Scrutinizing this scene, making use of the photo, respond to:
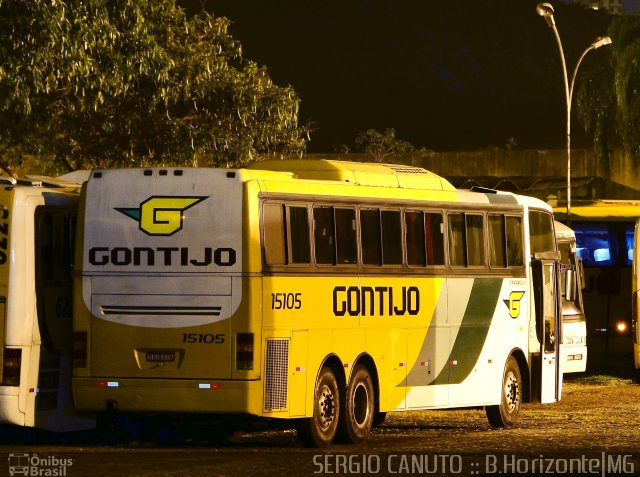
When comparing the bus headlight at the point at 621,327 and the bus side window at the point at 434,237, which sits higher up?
the bus side window at the point at 434,237

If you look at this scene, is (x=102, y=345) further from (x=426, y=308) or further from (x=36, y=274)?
(x=426, y=308)

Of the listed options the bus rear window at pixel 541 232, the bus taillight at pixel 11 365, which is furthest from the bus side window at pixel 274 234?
the bus rear window at pixel 541 232

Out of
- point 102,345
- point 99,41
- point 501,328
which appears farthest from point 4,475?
point 99,41

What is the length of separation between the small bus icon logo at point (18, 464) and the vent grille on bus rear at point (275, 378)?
2.40m

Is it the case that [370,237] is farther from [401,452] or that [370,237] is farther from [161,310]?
[401,452]

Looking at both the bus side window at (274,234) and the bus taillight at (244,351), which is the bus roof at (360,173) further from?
the bus taillight at (244,351)

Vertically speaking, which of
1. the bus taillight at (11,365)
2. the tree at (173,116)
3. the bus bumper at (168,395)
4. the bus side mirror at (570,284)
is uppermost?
the tree at (173,116)

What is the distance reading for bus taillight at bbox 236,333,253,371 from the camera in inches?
671

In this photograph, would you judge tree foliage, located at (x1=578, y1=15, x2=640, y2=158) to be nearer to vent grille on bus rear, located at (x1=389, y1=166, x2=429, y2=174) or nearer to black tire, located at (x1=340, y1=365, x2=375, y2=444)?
vent grille on bus rear, located at (x1=389, y1=166, x2=429, y2=174)

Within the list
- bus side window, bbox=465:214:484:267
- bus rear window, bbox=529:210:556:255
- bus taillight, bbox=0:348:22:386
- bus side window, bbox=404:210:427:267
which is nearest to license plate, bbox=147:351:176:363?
bus taillight, bbox=0:348:22:386

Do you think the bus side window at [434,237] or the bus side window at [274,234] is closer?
the bus side window at [274,234]

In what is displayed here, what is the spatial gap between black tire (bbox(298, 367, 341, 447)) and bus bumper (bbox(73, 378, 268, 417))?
924 millimetres

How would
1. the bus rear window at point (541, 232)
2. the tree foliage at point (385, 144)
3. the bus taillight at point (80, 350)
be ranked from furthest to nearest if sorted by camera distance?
the tree foliage at point (385, 144) < the bus rear window at point (541, 232) < the bus taillight at point (80, 350)

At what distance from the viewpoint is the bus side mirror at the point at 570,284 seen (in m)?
25.7
